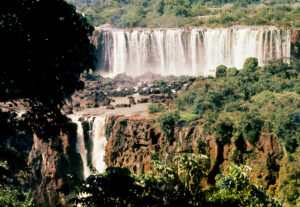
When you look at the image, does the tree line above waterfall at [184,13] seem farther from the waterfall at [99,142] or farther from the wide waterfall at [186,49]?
the waterfall at [99,142]

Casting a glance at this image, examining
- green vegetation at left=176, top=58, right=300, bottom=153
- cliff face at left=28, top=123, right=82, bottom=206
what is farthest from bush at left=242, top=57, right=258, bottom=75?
cliff face at left=28, top=123, right=82, bottom=206

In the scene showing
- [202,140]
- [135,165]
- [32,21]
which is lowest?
[135,165]

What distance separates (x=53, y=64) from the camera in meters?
8.59

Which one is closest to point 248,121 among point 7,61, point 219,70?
point 7,61

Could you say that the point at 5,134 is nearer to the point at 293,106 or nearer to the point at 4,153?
the point at 4,153

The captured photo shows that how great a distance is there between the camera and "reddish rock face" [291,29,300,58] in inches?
1789

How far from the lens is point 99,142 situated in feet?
94.3

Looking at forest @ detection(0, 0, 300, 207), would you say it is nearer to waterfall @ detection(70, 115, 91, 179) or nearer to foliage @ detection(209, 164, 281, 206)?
foliage @ detection(209, 164, 281, 206)

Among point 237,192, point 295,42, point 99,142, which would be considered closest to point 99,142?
point 99,142

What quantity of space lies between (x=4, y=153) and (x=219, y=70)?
36032mm

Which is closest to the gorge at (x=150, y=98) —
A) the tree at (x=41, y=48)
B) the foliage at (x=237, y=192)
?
the tree at (x=41, y=48)

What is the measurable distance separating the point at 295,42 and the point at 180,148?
93.3ft

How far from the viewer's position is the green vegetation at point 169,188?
9664 millimetres

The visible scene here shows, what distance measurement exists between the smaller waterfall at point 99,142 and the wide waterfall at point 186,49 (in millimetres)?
25824
